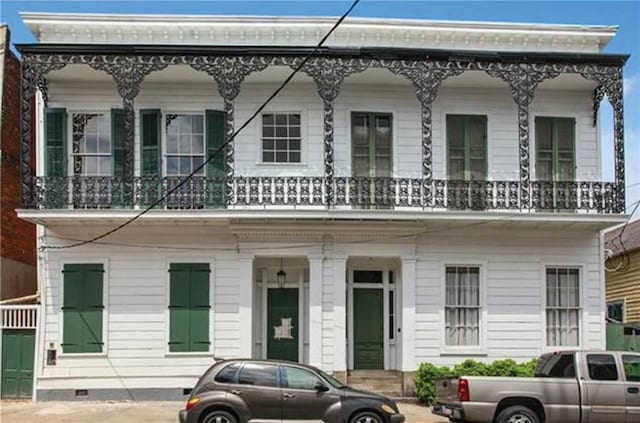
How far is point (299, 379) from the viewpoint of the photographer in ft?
44.1

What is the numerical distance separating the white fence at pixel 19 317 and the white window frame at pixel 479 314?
9.73 m

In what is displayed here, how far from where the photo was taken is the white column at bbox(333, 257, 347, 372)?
60.1ft

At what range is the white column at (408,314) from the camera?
18.4 m

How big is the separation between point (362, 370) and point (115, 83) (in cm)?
922

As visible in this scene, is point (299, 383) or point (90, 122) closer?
point (299, 383)

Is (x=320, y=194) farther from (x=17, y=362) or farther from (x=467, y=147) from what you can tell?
(x=17, y=362)

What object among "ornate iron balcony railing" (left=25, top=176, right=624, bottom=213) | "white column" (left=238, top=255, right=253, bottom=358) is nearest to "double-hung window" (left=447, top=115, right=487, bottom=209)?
"ornate iron balcony railing" (left=25, top=176, right=624, bottom=213)

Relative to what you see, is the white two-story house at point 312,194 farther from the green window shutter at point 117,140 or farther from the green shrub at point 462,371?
the green shrub at point 462,371

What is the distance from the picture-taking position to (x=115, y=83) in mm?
18609

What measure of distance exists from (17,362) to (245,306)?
557 centimetres

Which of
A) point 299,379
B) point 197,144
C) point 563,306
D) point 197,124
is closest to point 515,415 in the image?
point 299,379

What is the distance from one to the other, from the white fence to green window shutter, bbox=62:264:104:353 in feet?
2.53

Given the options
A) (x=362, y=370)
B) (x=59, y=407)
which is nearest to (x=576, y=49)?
(x=362, y=370)

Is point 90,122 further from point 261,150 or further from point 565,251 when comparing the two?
point 565,251
